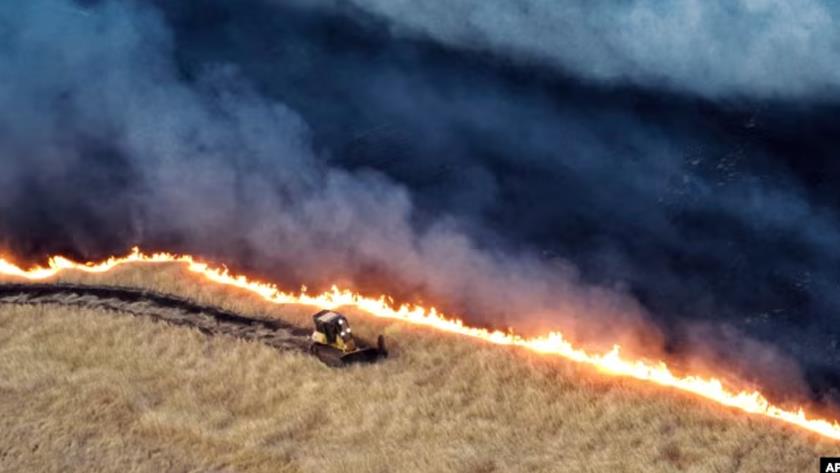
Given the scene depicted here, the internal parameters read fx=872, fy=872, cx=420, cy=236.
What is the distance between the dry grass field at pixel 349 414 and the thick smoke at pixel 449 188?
1.44 metres

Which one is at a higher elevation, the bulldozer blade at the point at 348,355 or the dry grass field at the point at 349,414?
the bulldozer blade at the point at 348,355

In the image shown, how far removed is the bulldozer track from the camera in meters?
14.7

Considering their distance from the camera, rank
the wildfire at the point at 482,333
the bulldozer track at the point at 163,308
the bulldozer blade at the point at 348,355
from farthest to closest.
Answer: the bulldozer track at the point at 163,308 → the bulldozer blade at the point at 348,355 → the wildfire at the point at 482,333

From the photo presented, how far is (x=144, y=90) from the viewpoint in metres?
20.7

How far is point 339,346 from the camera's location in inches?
542

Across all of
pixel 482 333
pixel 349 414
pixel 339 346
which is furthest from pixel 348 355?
pixel 482 333

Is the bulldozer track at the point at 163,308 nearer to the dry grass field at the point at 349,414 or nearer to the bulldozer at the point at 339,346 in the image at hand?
the dry grass field at the point at 349,414

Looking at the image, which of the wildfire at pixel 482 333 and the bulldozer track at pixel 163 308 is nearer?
the wildfire at pixel 482 333

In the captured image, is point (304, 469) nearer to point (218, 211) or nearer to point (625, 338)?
point (625, 338)

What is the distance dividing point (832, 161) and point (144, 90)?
14.9 metres

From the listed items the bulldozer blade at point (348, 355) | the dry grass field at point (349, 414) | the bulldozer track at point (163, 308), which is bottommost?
the dry grass field at point (349, 414)

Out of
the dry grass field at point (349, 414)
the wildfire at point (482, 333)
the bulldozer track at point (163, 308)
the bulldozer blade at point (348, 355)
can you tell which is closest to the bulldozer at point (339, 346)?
the bulldozer blade at point (348, 355)

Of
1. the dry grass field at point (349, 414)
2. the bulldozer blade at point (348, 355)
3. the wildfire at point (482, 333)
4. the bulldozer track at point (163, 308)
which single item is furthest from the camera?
the bulldozer track at point (163, 308)

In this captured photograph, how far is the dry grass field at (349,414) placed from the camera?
11.0 m
